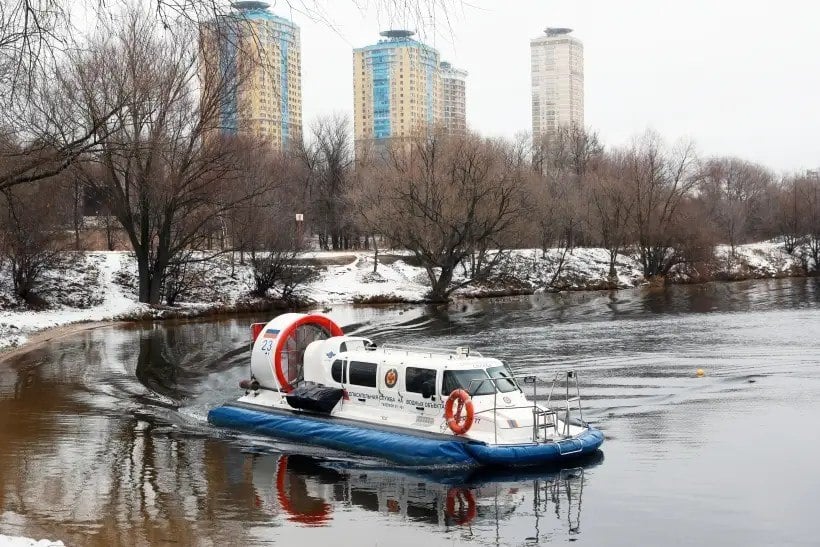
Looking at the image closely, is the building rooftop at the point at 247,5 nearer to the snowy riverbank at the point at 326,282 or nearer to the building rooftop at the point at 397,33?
the building rooftop at the point at 397,33

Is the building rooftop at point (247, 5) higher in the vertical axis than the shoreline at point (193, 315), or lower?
higher

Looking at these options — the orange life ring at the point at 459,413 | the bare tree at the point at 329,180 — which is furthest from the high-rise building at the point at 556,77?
the orange life ring at the point at 459,413

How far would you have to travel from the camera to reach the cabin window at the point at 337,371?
20.4 m

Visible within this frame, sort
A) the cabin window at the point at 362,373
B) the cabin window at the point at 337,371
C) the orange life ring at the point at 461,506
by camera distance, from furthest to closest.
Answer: the cabin window at the point at 337,371 < the cabin window at the point at 362,373 < the orange life ring at the point at 461,506

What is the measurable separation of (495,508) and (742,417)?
30.2 ft

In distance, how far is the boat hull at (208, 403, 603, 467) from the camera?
17.1m

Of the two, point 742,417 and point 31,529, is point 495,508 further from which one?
point 742,417

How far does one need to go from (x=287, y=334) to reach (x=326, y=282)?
3895 cm

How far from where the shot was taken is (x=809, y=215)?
3135 inches

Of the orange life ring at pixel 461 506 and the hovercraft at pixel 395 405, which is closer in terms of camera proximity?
the orange life ring at pixel 461 506

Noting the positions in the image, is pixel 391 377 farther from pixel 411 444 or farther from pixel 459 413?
pixel 459 413

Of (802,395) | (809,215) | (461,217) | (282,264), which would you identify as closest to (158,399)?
(802,395)

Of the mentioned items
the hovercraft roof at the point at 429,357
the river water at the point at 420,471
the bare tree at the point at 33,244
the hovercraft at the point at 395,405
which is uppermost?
the bare tree at the point at 33,244

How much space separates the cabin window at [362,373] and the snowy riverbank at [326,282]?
65.7 feet
